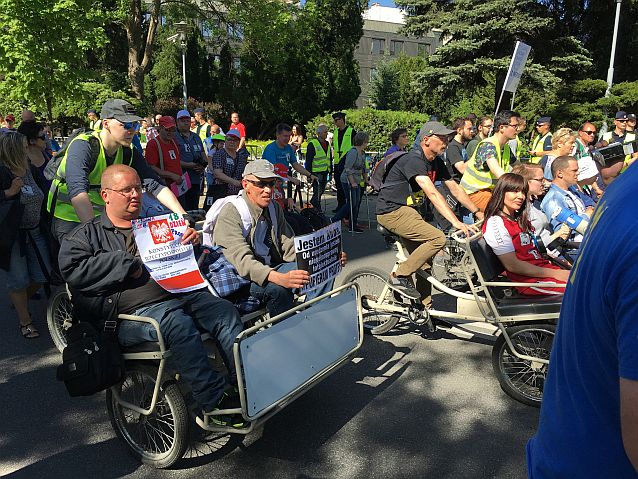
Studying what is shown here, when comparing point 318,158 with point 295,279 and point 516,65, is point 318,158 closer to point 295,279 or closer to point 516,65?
point 516,65

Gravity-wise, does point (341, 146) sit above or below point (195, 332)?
above

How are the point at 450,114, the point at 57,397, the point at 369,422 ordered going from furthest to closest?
the point at 450,114
the point at 57,397
the point at 369,422

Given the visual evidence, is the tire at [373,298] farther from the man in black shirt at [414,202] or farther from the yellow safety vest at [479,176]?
the yellow safety vest at [479,176]

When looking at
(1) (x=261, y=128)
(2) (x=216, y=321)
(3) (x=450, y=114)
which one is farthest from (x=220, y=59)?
(2) (x=216, y=321)

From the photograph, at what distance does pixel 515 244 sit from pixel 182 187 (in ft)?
15.2

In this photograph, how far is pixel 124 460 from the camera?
10.6 feet

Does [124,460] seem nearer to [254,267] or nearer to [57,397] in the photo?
[57,397]

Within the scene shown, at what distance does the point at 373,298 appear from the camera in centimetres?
511

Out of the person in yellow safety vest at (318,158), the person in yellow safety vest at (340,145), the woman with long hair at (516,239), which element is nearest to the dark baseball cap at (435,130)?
the woman with long hair at (516,239)

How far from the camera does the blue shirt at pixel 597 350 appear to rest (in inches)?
37.0

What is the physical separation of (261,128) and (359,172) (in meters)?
29.1

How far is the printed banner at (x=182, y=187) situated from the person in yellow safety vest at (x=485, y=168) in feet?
11.8

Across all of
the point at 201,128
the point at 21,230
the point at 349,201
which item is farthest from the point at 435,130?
the point at 201,128

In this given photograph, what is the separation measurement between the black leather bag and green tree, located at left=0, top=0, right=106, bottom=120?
39.1 feet
